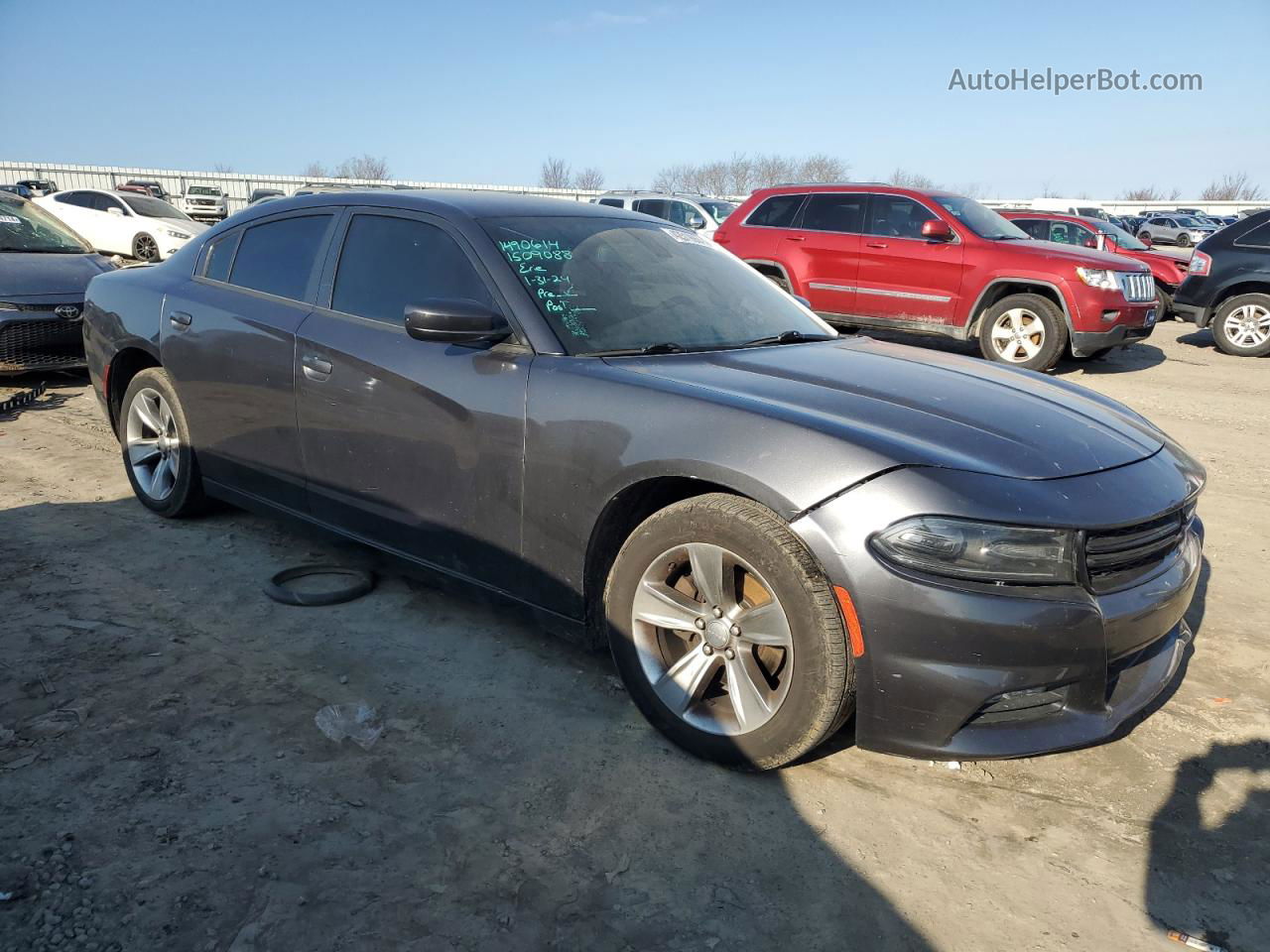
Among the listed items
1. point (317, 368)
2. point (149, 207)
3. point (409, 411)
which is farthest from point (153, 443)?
point (149, 207)

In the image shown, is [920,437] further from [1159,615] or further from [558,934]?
[558,934]

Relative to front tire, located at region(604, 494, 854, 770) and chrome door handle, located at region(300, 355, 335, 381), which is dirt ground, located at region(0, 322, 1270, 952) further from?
chrome door handle, located at region(300, 355, 335, 381)

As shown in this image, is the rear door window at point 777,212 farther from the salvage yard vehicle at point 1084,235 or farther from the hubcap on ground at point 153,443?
the hubcap on ground at point 153,443

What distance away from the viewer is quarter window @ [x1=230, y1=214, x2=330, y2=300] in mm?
3922

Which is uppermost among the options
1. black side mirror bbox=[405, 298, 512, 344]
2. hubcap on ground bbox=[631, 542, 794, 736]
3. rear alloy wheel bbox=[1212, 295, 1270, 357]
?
black side mirror bbox=[405, 298, 512, 344]

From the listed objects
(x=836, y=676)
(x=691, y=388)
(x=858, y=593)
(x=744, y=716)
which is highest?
(x=691, y=388)

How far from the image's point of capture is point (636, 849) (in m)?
2.36

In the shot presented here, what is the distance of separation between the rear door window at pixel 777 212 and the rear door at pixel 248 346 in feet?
25.5

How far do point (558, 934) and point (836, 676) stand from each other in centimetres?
93

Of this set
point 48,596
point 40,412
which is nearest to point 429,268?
point 48,596

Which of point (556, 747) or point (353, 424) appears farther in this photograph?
point (353, 424)

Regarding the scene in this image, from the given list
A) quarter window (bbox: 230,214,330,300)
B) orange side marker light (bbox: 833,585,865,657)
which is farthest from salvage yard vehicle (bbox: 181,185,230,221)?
orange side marker light (bbox: 833,585,865,657)

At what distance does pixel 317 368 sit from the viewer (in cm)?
363

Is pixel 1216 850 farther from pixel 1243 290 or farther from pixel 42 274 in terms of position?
pixel 1243 290
